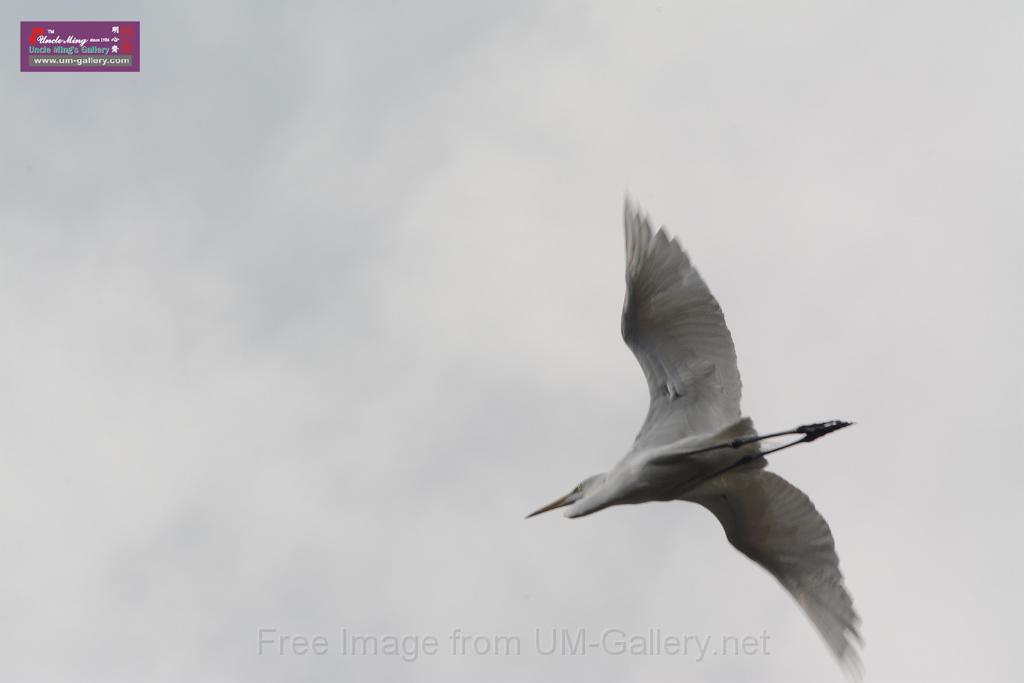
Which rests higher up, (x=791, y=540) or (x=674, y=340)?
(x=674, y=340)

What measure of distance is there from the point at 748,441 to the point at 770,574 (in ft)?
7.79

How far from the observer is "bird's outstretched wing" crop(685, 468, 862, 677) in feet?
52.7

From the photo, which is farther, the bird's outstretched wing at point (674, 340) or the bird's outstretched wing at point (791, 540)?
the bird's outstretched wing at point (791, 540)

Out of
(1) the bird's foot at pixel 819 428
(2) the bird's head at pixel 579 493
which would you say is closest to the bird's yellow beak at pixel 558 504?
(2) the bird's head at pixel 579 493

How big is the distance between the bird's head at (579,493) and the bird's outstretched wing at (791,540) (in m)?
1.08

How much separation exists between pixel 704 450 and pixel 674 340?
4.05 feet

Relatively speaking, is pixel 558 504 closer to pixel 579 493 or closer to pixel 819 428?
pixel 579 493

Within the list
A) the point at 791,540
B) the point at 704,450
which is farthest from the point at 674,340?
the point at 791,540

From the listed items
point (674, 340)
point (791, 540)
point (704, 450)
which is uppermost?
point (674, 340)

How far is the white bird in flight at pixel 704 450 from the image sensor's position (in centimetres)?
1527

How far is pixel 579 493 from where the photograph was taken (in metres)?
17.5

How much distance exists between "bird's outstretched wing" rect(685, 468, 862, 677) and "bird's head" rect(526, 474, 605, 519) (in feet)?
3.55

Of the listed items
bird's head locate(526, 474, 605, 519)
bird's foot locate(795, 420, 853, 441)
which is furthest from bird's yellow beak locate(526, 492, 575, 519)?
bird's foot locate(795, 420, 853, 441)

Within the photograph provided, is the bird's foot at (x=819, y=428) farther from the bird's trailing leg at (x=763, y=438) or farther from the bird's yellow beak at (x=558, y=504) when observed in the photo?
the bird's yellow beak at (x=558, y=504)
